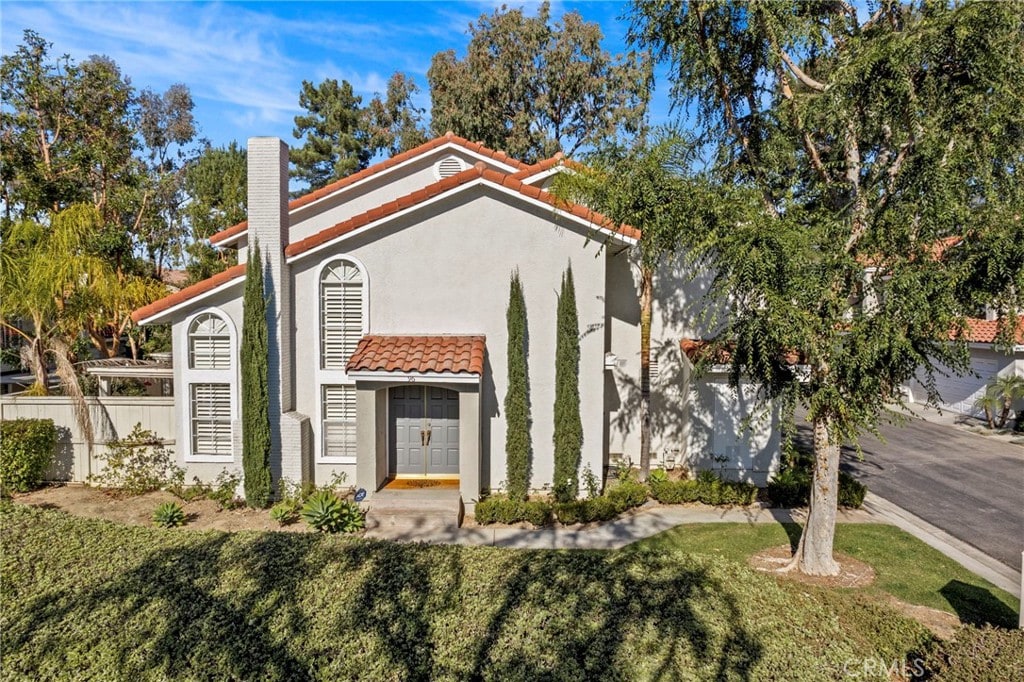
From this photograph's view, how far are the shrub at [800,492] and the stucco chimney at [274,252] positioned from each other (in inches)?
456

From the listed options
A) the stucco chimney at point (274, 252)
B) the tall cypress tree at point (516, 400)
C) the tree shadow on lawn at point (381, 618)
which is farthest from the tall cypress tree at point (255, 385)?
the tree shadow on lawn at point (381, 618)

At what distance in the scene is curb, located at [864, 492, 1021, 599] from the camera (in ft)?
30.9

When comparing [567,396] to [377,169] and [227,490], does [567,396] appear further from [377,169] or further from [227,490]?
[377,169]

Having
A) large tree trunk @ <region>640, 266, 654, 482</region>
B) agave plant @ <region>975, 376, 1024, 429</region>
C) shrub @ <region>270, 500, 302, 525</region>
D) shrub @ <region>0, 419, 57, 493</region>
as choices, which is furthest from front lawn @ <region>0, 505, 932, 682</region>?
agave plant @ <region>975, 376, 1024, 429</region>

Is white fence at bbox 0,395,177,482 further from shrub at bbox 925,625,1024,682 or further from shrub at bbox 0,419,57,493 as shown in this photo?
shrub at bbox 925,625,1024,682

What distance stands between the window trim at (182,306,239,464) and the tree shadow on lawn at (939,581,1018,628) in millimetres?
14185

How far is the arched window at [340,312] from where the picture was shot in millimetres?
13117

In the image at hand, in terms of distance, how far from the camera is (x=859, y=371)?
27.0 ft

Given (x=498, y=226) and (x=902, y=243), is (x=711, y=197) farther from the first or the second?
(x=498, y=226)

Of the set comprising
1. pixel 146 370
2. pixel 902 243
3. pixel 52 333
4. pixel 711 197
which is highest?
pixel 711 197

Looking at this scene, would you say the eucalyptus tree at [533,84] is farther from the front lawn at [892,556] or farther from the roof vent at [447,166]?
the front lawn at [892,556]

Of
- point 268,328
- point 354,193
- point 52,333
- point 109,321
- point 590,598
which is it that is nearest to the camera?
point 590,598

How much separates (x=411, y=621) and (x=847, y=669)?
13.5ft

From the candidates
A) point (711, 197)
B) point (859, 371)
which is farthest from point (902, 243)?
point (711, 197)
